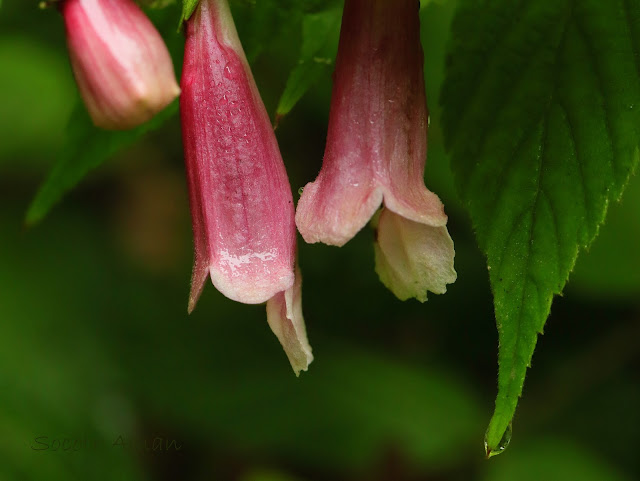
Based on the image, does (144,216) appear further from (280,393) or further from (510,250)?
(510,250)

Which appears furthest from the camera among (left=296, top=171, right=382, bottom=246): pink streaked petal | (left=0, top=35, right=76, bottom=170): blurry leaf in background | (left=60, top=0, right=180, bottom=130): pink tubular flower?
(left=0, top=35, right=76, bottom=170): blurry leaf in background

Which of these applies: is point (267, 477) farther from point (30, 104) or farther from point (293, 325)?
point (30, 104)

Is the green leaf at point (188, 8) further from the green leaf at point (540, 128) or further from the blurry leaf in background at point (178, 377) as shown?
the blurry leaf in background at point (178, 377)

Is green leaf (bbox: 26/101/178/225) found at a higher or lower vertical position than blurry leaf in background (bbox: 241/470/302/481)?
higher

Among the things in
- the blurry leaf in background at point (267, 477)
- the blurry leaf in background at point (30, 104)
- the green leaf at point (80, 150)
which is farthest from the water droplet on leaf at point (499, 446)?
the blurry leaf in background at point (30, 104)

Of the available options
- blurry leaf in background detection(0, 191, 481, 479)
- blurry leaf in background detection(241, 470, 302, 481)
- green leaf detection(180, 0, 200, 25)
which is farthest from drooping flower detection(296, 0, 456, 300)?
blurry leaf in background detection(0, 191, 481, 479)

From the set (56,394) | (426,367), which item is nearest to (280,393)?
(426,367)

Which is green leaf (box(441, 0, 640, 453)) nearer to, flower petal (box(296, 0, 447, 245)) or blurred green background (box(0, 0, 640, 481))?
flower petal (box(296, 0, 447, 245))
